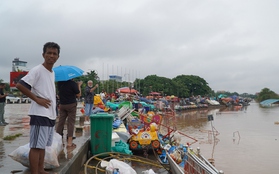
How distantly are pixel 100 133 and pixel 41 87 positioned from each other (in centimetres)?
322

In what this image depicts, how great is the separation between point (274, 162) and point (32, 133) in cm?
905

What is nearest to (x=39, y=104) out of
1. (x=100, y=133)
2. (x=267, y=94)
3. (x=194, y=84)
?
(x=100, y=133)

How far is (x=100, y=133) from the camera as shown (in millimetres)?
6066

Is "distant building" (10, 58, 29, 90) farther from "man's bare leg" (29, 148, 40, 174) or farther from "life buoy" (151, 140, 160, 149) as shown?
"man's bare leg" (29, 148, 40, 174)

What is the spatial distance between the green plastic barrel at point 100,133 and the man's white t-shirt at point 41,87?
2.91 m

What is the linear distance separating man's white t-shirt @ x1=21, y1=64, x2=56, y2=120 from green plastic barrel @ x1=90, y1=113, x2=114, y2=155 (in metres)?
2.91

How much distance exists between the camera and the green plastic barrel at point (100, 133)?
6.02 metres

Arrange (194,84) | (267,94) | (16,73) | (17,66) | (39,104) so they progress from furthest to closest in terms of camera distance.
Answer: (267,94), (194,84), (17,66), (16,73), (39,104)

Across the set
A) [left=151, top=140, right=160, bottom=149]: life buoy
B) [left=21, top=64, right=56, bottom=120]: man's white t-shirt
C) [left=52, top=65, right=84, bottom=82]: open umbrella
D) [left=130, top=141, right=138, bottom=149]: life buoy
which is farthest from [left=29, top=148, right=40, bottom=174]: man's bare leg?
[left=151, top=140, right=160, bottom=149]: life buoy

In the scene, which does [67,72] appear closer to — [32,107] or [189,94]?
[32,107]

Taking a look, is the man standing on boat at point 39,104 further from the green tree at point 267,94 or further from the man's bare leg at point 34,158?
the green tree at point 267,94

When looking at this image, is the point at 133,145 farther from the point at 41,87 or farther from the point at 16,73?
the point at 16,73

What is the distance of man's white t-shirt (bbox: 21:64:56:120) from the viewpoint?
9.72 ft

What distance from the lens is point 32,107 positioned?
3.03m
